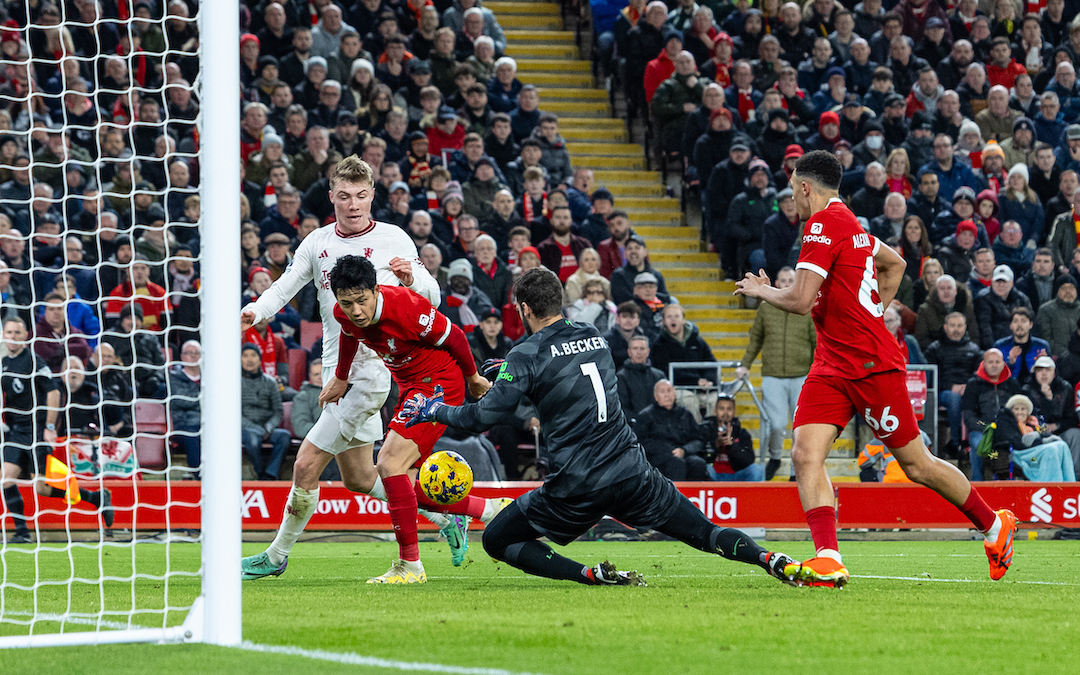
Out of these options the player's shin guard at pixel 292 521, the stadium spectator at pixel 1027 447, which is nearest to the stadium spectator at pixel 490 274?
the stadium spectator at pixel 1027 447

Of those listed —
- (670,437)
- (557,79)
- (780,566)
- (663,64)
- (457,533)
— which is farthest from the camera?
(557,79)

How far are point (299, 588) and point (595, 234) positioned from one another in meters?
9.96

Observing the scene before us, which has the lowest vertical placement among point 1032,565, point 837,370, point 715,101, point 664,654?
point 1032,565

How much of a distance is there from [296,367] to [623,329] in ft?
12.3

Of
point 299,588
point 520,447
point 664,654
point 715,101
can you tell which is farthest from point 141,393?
point 664,654

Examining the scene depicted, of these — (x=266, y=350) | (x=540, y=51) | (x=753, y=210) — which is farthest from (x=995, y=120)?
(x=266, y=350)

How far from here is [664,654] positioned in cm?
496

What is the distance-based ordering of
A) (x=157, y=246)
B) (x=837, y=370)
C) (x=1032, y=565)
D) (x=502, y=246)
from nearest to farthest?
(x=837, y=370) → (x=1032, y=565) → (x=157, y=246) → (x=502, y=246)

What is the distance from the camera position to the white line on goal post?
5.24 metres

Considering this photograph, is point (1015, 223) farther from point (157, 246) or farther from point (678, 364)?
point (157, 246)

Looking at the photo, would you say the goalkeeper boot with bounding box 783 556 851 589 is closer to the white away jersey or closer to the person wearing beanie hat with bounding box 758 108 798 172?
the white away jersey

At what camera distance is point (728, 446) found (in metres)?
14.8

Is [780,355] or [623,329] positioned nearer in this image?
[780,355]

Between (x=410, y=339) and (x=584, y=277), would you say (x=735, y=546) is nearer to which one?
(x=410, y=339)
